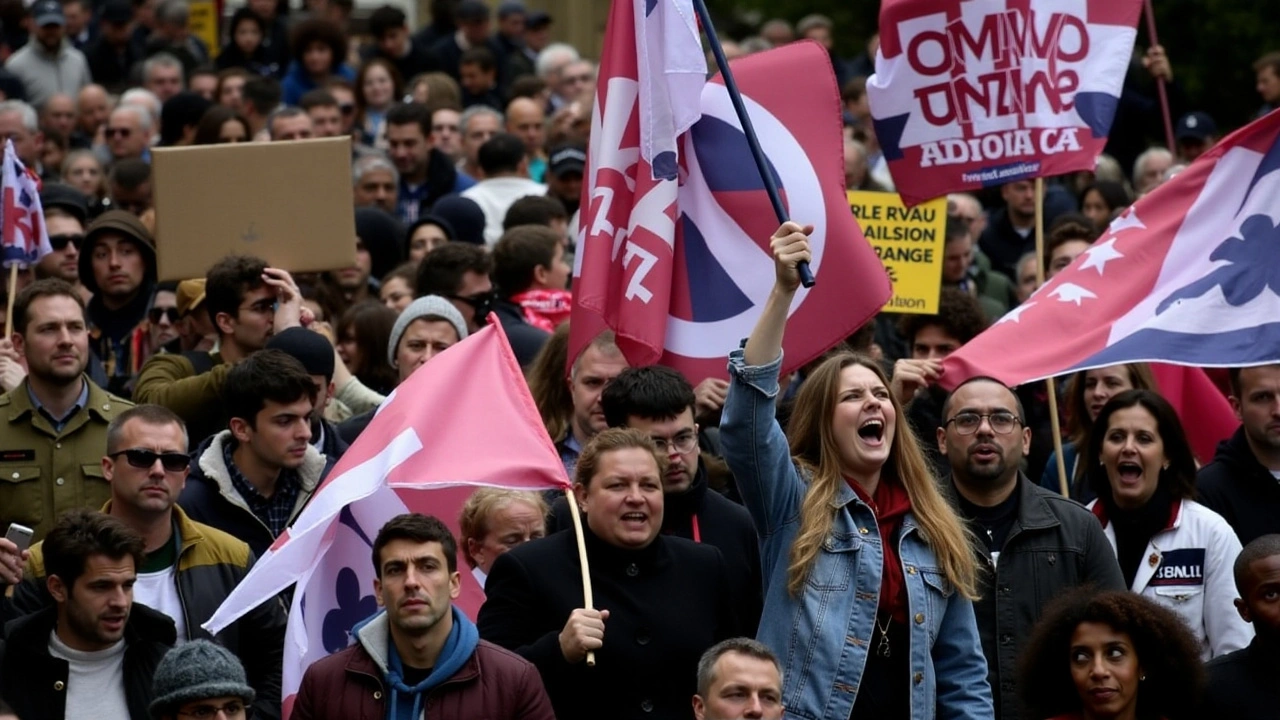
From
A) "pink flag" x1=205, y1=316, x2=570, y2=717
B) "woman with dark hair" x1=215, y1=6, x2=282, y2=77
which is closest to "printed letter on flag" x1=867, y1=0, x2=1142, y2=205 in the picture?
"pink flag" x1=205, y1=316, x2=570, y2=717

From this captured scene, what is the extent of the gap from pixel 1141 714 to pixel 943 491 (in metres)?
1.07

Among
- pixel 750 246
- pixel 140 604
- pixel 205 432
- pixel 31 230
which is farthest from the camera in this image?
pixel 31 230

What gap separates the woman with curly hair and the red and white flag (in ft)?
4.85

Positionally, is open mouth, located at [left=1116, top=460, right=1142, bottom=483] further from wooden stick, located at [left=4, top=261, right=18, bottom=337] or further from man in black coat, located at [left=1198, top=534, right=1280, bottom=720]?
wooden stick, located at [left=4, top=261, right=18, bottom=337]

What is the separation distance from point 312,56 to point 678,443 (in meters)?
10.9

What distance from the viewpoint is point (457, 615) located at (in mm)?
7711

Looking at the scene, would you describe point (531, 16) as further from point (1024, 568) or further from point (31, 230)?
point (1024, 568)

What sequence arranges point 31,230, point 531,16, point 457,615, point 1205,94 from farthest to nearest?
point 1205,94 < point 531,16 < point 31,230 < point 457,615

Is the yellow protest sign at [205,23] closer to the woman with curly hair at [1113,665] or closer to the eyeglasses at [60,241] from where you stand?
the eyeglasses at [60,241]

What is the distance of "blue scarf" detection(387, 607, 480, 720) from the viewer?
7566 mm

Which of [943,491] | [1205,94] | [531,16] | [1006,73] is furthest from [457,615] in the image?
[1205,94]

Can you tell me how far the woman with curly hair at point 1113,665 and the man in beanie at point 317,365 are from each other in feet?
9.97

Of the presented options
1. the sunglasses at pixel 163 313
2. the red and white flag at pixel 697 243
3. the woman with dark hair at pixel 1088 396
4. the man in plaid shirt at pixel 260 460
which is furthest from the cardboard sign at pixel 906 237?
the man in plaid shirt at pixel 260 460

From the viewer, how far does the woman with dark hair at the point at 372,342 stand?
37.0 feet
